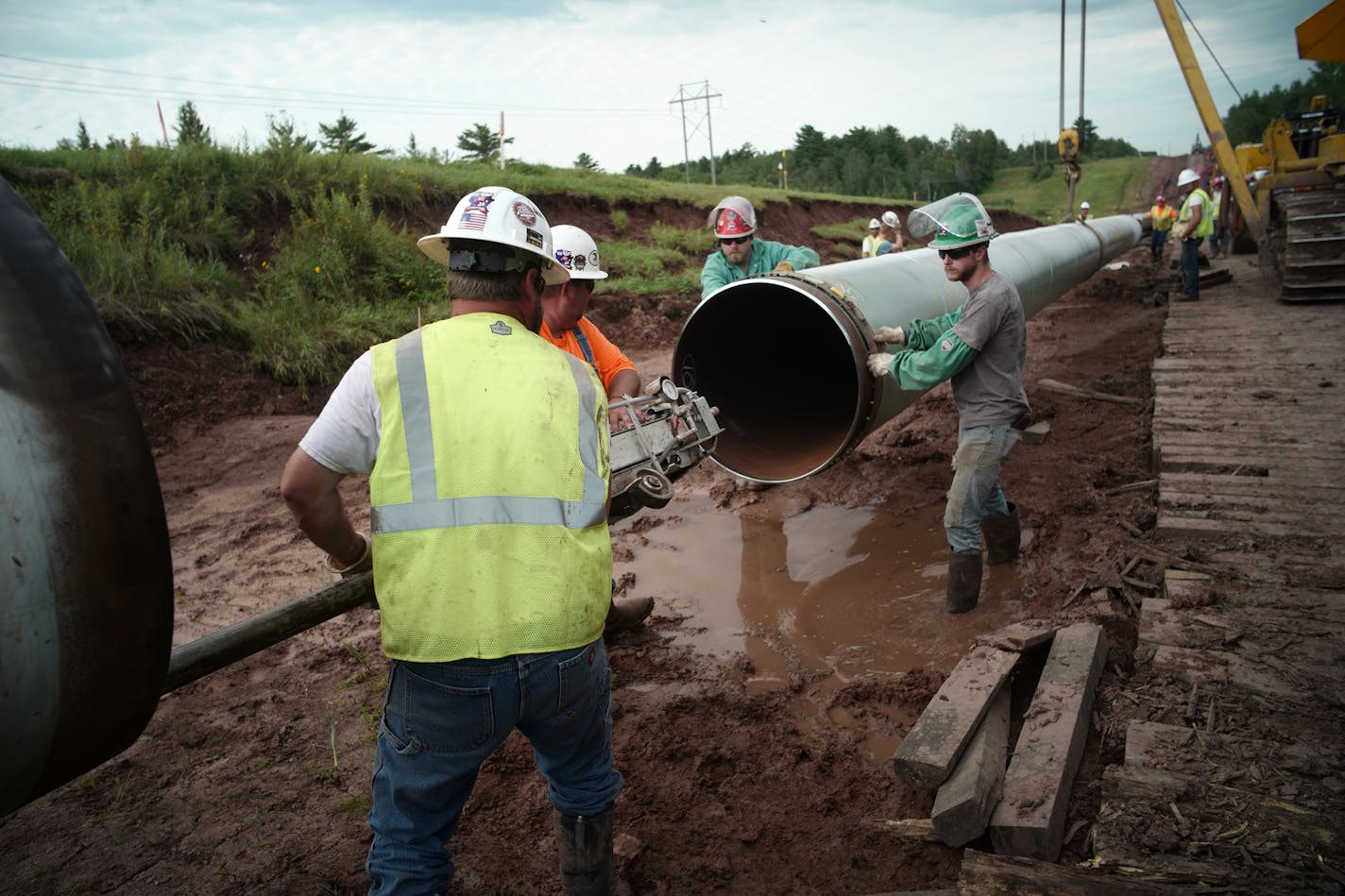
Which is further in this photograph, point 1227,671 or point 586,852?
point 1227,671

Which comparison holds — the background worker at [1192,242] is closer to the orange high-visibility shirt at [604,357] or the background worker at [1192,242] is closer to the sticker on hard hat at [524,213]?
the orange high-visibility shirt at [604,357]

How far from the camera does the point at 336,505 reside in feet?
6.82

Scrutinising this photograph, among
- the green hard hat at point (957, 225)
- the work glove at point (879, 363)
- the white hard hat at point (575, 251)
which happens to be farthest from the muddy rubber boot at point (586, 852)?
the green hard hat at point (957, 225)

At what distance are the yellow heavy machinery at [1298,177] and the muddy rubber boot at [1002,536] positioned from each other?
725cm

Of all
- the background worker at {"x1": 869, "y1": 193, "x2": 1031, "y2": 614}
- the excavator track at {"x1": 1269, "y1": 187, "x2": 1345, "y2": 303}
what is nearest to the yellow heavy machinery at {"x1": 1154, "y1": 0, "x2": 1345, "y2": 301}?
the excavator track at {"x1": 1269, "y1": 187, "x2": 1345, "y2": 303}

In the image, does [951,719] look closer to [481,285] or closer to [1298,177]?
[481,285]

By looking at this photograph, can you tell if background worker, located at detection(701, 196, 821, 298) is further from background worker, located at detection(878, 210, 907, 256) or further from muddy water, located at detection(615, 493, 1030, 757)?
background worker, located at detection(878, 210, 907, 256)

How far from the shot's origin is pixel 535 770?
3164mm

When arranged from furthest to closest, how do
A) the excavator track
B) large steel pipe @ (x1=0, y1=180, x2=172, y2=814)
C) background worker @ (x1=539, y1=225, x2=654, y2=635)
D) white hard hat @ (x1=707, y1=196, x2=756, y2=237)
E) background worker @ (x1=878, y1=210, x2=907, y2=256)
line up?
background worker @ (x1=878, y1=210, x2=907, y2=256), the excavator track, white hard hat @ (x1=707, y1=196, x2=756, y2=237), background worker @ (x1=539, y1=225, x2=654, y2=635), large steel pipe @ (x1=0, y1=180, x2=172, y2=814)

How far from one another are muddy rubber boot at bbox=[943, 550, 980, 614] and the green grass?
4485cm

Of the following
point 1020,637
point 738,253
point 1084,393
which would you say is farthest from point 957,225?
point 1084,393

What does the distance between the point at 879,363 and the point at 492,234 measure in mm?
2197

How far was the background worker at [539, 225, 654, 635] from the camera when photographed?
3.53 meters

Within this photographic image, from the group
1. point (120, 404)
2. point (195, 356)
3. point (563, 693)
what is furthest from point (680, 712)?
point (195, 356)
